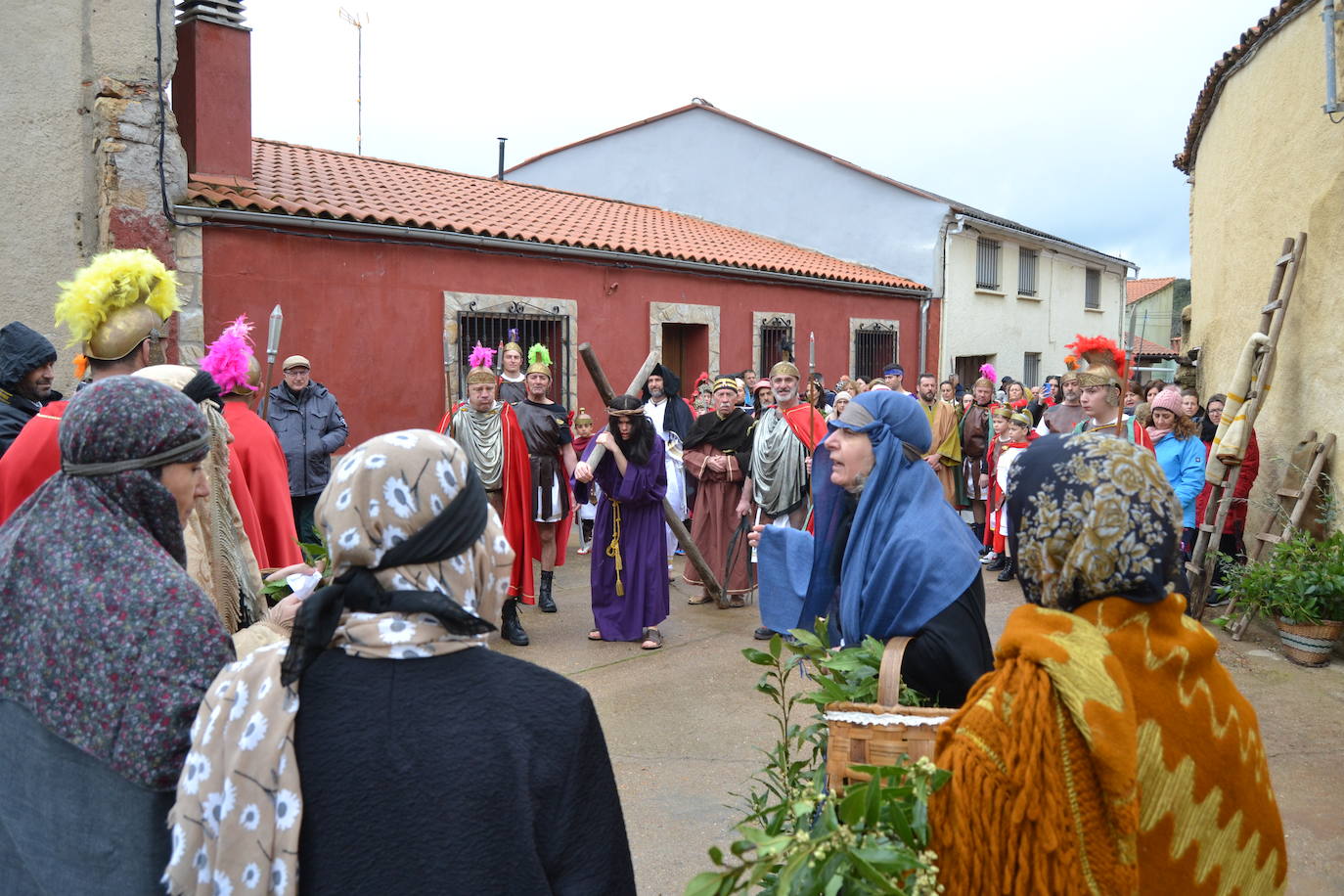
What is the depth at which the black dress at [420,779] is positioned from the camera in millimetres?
1367

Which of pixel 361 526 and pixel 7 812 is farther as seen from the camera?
A: pixel 7 812

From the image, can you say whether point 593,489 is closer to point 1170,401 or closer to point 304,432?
point 304,432

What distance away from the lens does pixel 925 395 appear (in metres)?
12.4

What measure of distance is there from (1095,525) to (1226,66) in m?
10.1

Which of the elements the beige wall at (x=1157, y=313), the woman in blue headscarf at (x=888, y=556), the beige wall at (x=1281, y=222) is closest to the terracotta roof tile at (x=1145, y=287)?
the beige wall at (x=1157, y=313)

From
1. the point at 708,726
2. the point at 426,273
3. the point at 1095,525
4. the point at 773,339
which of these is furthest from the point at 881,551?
the point at 773,339

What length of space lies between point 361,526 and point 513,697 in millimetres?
333

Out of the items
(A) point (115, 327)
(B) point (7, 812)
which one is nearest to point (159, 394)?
(B) point (7, 812)

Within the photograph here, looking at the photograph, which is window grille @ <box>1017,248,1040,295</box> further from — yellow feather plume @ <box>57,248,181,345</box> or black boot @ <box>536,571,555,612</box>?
yellow feather plume @ <box>57,248,181,345</box>

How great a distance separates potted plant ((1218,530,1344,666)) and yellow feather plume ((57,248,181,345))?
22.3 feet

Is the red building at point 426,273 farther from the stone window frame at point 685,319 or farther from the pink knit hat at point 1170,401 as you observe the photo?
the pink knit hat at point 1170,401

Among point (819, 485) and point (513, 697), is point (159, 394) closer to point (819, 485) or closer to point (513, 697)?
point (513, 697)

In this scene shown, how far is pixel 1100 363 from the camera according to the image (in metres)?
6.36

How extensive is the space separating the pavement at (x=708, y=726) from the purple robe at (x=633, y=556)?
0.21 m
